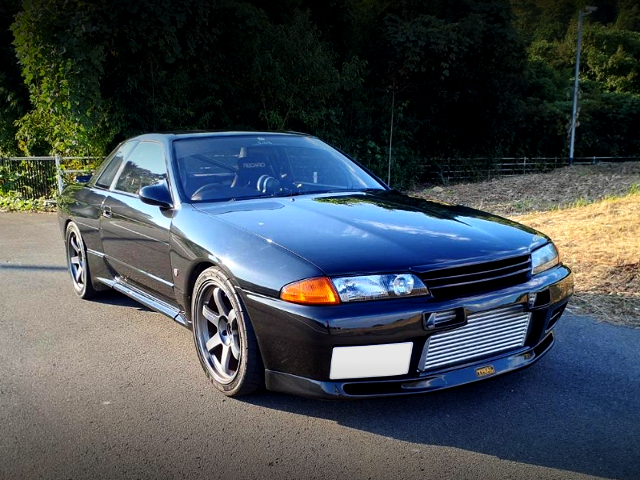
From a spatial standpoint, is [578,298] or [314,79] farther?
[314,79]

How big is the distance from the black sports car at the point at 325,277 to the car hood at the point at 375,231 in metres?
0.01

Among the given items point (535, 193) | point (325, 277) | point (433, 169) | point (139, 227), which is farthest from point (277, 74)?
point (325, 277)

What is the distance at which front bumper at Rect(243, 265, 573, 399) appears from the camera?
9.92 feet

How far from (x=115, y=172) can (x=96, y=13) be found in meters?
9.62

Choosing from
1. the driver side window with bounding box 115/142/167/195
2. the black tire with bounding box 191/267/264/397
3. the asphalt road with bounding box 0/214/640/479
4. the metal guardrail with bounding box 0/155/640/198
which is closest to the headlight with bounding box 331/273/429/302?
the black tire with bounding box 191/267/264/397

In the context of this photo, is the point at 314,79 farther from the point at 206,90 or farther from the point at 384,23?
A: the point at 384,23

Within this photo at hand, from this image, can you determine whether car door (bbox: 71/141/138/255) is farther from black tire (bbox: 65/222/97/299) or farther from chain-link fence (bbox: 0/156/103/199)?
chain-link fence (bbox: 0/156/103/199)

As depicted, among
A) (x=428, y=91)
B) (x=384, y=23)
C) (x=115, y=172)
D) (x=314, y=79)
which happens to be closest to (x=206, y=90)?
(x=314, y=79)

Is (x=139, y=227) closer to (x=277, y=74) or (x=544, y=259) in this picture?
(x=544, y=259)

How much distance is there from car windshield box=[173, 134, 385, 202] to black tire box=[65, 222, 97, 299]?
5.19 ft

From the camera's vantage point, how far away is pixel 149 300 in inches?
179

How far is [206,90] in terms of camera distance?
59.4 ft

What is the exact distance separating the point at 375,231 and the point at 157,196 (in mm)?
1545

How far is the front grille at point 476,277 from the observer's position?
10.4 ft
